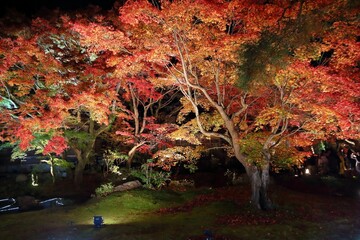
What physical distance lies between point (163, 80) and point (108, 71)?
11.1 ft

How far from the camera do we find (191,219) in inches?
428

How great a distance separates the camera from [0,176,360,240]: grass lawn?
902 cm

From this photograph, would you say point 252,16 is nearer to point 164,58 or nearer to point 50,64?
point 164,58

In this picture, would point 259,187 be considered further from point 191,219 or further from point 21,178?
point 21,178

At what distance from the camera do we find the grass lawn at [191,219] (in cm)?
902

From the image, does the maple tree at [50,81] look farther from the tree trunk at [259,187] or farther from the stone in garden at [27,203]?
the tree trunk at [259,187]

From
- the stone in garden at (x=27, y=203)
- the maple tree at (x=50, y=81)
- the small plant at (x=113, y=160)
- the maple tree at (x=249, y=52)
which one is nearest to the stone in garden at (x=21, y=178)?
the stone in garden at (x=27, y=203)

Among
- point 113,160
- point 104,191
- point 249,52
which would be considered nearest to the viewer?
point 249,52

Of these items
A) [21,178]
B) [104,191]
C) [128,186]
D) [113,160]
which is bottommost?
[104,191]

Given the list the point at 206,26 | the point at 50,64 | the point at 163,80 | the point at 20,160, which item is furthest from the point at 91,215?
the point at 20,160

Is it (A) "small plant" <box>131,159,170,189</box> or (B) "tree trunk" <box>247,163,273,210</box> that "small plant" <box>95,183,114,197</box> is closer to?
(A) "small plant" <box>131,159,170,189</box>

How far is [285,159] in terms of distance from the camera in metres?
11.6

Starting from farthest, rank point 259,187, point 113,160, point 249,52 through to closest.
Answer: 1. point 113,160
2. point 259,187
3. point 249,52

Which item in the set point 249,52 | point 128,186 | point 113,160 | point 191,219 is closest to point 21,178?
point 113,160
